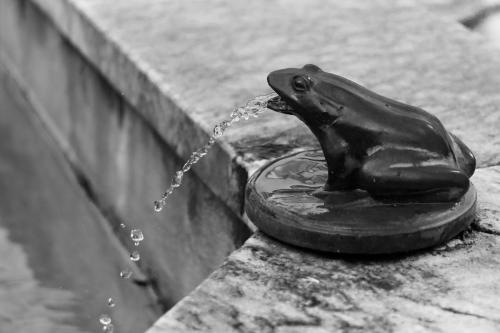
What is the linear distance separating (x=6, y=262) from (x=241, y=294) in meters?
1.62

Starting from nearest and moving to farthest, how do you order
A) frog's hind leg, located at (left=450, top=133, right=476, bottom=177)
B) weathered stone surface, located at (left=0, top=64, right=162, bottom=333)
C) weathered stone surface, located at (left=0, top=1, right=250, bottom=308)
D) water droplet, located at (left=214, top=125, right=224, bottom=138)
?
frog's hind leg, located at (left=450, top=133, right=476, bottom=177) → water droplet, located at (left=214, top=125, right=224, bottom=138) → weathered stone surface, located at (left=0, top=1, right=250, bottom=308) → weathered stone surface, located at (left=0, top=64, right=162, bottom=333)

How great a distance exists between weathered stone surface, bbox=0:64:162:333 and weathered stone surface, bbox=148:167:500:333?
3.70 feet

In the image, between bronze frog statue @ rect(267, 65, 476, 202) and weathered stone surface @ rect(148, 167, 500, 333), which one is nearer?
weathered stone surface @ rect(148, 167, 500, 333)

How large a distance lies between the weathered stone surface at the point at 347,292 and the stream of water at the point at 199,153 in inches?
11.3

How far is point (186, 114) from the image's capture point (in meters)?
2.62

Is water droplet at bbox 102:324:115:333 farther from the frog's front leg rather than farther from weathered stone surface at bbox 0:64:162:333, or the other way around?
the frog's front leg

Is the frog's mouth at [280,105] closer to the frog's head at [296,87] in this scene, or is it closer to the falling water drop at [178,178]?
the frog's head at [296,87]

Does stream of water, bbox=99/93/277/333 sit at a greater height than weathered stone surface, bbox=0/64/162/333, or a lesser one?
greater

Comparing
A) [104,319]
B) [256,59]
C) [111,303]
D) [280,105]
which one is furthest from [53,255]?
[280,105]

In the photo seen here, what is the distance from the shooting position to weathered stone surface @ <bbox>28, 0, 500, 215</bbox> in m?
2.50

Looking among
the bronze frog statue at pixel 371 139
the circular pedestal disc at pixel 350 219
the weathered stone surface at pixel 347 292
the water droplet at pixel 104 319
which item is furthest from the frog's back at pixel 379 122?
the water droplet at pixel 104 319

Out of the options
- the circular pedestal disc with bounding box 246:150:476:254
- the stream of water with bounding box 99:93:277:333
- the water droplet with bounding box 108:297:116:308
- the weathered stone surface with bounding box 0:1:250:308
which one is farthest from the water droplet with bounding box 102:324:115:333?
the circular pedestal disc with bounding box 246:150:476:254

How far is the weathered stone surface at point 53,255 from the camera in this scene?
2873 mm

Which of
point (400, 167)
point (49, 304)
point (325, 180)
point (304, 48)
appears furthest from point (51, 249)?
point (400, 167)
